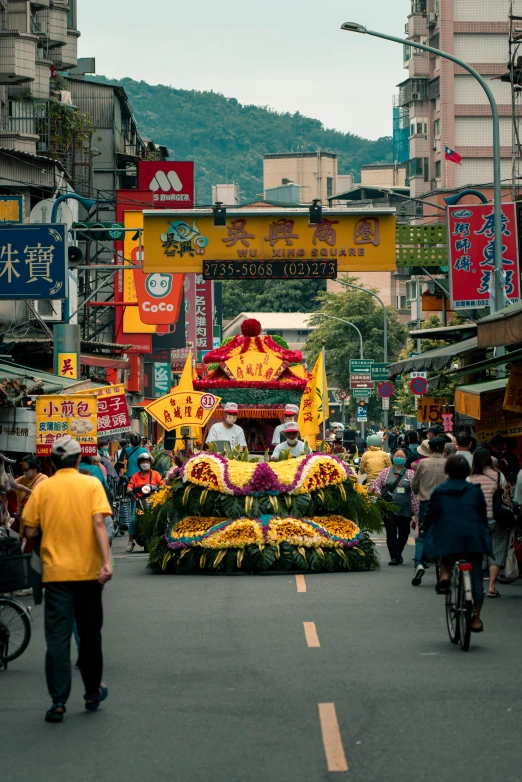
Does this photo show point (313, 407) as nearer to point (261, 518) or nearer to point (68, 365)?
point (68, 365)

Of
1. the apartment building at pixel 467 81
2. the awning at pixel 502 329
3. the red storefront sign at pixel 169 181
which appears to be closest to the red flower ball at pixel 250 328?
the awning at pixel 502 329

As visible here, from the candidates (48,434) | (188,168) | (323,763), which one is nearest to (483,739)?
(323,763)

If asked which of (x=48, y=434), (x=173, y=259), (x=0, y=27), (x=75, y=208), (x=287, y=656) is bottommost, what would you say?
(x=287, y=656)

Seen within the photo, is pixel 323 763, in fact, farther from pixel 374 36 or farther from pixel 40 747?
pixel 374 36

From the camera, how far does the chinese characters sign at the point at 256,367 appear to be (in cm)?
2903

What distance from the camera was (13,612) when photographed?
479 inches

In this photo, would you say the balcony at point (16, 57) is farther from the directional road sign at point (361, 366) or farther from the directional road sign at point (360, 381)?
the directional road sign at point (360, 381)

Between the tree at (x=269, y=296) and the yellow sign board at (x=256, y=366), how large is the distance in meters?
104

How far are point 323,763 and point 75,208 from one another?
4209 centimetres

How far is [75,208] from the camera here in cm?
4906

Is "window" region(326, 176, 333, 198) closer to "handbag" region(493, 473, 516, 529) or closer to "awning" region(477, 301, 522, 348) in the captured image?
"awning" region(477, 301, 522, 348)

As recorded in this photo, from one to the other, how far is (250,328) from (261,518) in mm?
10488

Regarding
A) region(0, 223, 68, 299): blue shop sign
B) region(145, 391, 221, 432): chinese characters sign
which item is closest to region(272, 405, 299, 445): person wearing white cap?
region(145, 391, 221, 432): chinese characters sign

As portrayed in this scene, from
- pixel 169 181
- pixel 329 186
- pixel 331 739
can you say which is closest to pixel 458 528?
pixel 331 739
